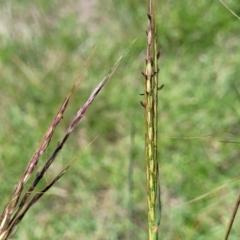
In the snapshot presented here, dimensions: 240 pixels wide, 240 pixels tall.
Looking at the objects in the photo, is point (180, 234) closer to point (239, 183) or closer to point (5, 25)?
point (239, 183)

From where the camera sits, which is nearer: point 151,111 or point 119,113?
point 151,111

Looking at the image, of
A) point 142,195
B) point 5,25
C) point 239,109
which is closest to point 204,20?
point 239,109

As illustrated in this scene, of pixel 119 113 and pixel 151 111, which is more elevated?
pixel 119 113

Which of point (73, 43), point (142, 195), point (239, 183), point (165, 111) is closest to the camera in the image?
point (239, 183)

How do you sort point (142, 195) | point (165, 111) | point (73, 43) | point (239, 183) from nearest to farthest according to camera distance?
point (239, 183) → point (142, 195) → point (165, 111) → point (73, 43)

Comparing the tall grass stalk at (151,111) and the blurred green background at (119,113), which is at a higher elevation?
the blurred green background at (119,113)
